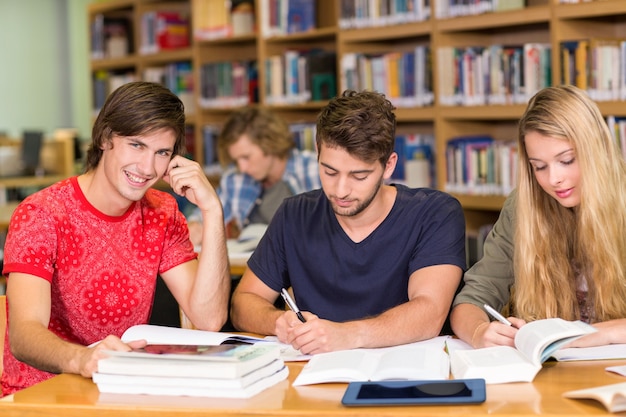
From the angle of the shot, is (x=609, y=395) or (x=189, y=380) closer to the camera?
(x=609, y=395)

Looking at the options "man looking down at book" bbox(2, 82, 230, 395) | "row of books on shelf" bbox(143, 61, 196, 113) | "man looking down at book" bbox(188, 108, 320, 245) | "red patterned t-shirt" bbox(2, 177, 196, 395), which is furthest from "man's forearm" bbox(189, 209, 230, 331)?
"row of books on shelf" bbox(143, 61, 196, 113)

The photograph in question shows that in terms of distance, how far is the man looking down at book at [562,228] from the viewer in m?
2.16

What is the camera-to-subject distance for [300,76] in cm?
568

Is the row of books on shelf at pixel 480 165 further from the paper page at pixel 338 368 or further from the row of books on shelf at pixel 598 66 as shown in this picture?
the paper page at pixel 338 368

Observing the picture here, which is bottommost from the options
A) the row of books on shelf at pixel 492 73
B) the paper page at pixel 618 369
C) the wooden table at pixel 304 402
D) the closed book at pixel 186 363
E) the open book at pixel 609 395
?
the wooden table at pixel 304 402

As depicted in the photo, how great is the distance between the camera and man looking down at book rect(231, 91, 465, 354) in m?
2.29

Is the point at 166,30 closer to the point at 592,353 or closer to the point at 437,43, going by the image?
the point at 437,43

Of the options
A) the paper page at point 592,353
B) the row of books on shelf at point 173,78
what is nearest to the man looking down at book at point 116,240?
the paper page at point 592,353

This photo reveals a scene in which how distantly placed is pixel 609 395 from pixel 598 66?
2.71 metres

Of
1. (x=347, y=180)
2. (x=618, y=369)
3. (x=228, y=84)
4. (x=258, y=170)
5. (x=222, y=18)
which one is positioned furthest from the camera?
(x=228, y=84)

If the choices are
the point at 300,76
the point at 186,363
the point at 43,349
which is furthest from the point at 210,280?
the point at 300,76

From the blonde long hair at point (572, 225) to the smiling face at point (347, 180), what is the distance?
1.20 ft

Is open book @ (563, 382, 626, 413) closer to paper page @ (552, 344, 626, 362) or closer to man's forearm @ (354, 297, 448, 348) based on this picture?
paper page @ (552, 344, 626, 362)

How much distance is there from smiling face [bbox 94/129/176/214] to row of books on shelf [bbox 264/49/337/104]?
317 cm
